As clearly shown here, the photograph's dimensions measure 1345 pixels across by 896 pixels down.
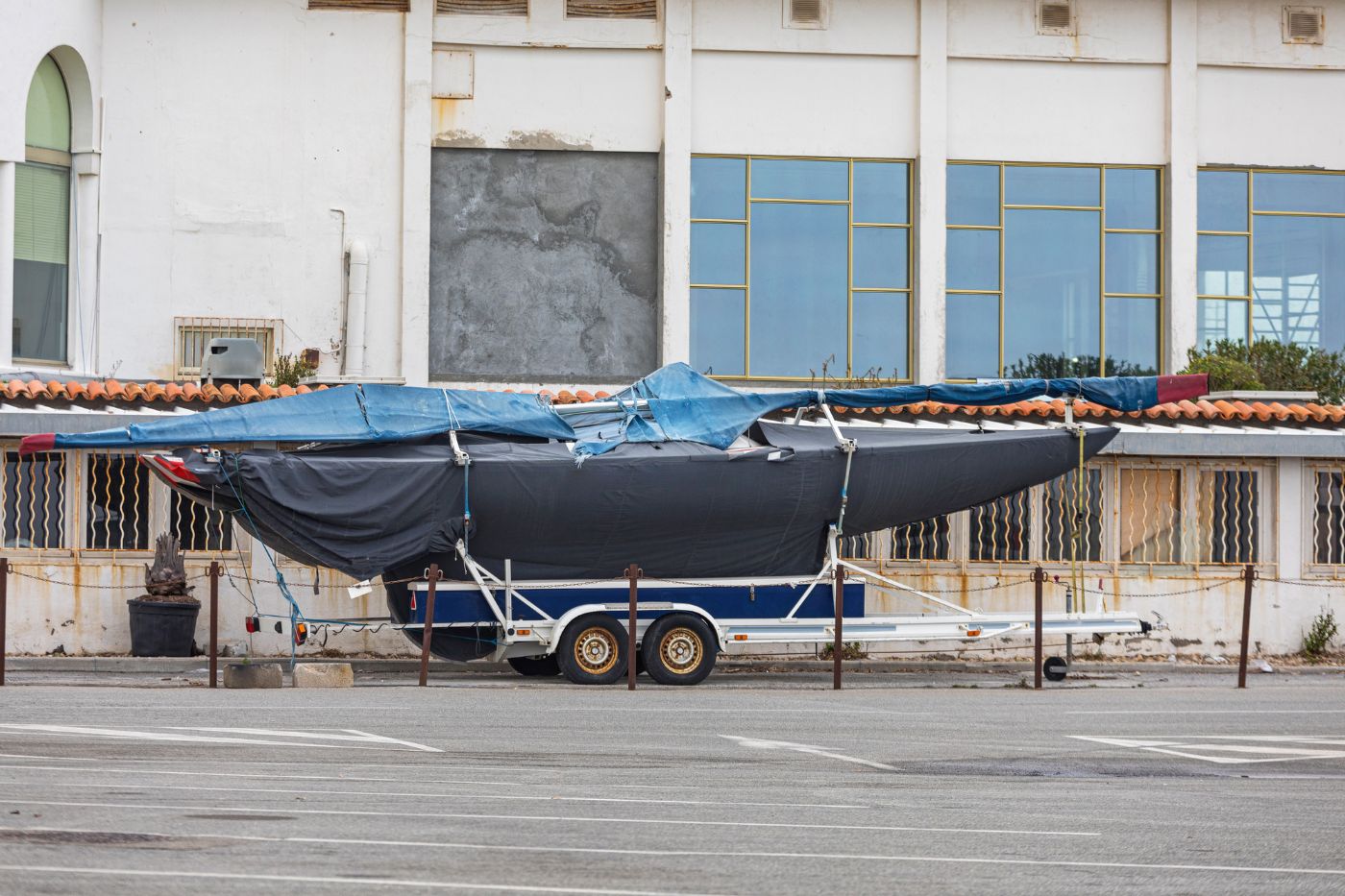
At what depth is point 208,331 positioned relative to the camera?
27281 millimetres

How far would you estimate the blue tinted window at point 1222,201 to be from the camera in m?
29.0

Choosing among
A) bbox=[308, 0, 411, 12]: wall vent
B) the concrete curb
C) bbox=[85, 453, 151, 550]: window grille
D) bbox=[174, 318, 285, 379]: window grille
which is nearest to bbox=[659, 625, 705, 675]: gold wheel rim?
the concrete curb

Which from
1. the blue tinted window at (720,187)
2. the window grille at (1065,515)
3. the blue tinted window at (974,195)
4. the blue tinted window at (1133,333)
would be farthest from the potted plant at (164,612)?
the blue tinted window at (1133,333)

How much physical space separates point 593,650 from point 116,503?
710cm

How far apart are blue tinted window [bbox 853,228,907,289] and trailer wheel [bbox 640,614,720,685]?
992 cm

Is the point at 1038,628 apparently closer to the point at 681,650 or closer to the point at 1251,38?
the point at 681,650

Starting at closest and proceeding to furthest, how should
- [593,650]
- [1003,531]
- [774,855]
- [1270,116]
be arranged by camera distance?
[774,855]
[593,650]
[1003,531]
[1270,116]

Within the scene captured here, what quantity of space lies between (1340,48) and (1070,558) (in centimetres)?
1045

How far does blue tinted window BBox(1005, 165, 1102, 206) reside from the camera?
94.6ft

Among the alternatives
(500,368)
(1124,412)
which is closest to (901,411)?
(1124,412)

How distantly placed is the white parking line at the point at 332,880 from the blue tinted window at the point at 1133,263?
2315 cm

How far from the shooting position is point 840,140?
93.5 feet

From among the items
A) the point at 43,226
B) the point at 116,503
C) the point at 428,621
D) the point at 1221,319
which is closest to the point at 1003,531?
A: the point at 1221,319

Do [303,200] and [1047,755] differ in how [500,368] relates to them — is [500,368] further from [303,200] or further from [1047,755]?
[1047,755]
